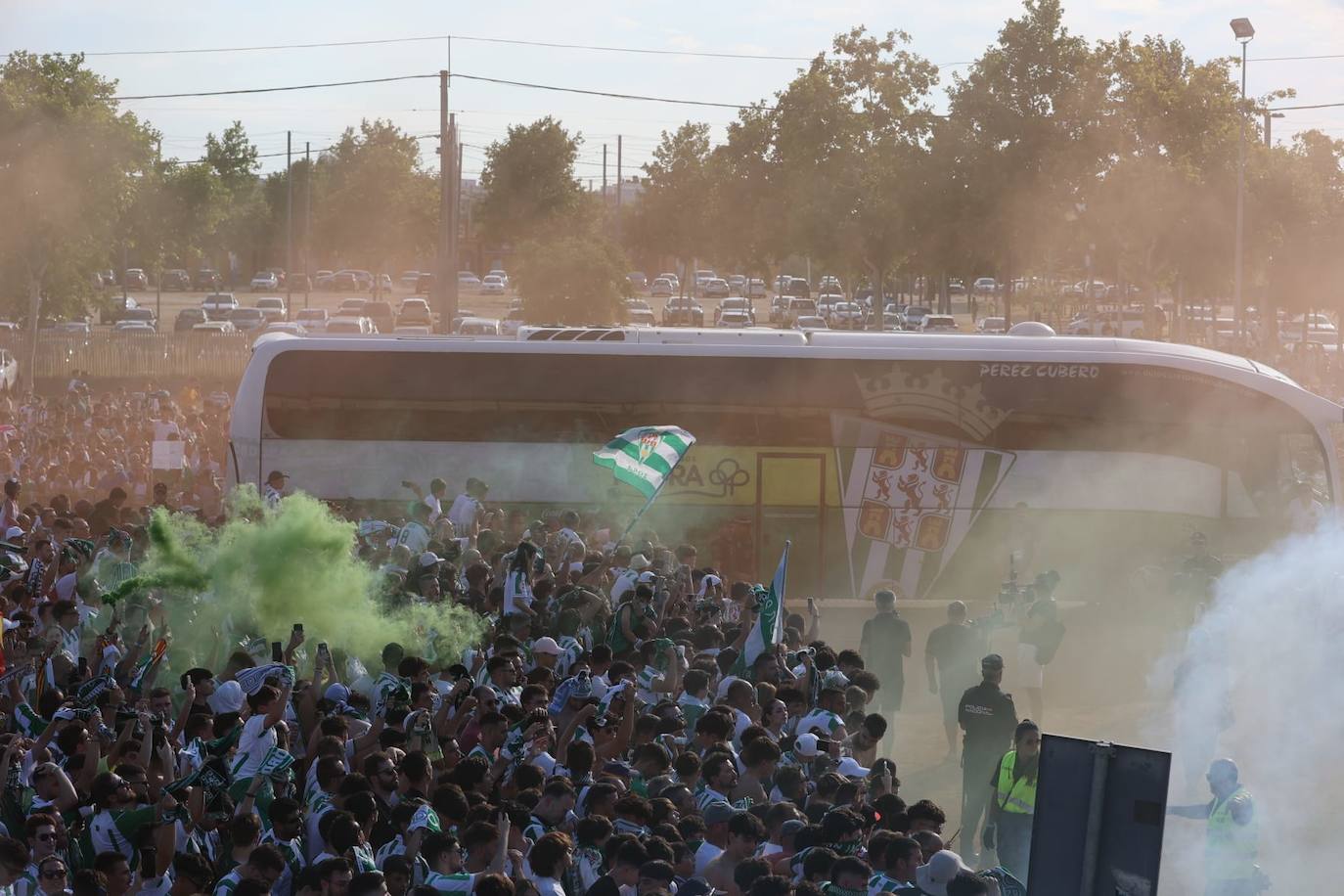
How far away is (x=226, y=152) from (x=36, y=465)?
54826 mm

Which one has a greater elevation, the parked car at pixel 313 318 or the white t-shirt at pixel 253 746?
the parked car at pixel 313 318

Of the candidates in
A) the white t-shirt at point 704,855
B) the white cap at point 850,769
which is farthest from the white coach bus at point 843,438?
the white t-shirt at point 704,855

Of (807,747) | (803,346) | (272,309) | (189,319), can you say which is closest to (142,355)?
(189,319)

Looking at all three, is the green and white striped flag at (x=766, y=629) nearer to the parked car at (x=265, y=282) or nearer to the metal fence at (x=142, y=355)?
the metal fence at (x=142, y=355)

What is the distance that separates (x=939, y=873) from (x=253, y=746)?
348 cm

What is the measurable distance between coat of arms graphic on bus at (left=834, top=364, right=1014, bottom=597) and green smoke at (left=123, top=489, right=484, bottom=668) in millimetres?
7739

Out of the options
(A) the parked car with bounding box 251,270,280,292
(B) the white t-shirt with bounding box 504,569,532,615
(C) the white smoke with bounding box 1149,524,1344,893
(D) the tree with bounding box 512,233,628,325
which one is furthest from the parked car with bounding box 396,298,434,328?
(B) the white t-shirt with bounding box 504,569,532,615

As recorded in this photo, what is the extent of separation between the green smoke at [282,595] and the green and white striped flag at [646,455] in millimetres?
3812

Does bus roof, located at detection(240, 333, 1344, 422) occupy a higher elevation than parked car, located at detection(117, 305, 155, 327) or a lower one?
higher

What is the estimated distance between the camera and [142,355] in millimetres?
40688

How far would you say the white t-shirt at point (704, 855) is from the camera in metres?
7.03

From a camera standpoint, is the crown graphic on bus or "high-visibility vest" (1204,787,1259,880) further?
the crown graphic on bus

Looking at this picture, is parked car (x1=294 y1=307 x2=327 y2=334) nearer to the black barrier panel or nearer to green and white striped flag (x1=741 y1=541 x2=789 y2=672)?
green and white striped flag (x1=741 y1=541 x2=789 y2=672)

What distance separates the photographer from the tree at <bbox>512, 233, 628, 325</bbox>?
42.6 m
